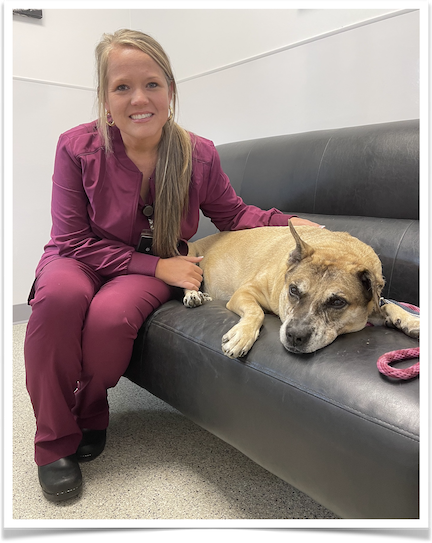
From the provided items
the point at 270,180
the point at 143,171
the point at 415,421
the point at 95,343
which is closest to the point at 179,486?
the point at 95,343

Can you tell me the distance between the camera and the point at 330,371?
3.77 feet

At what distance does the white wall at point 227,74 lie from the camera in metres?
2.36

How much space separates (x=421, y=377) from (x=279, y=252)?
3.09ft

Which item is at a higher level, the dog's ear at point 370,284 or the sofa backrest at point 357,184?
the sofa backrest at point 357,184

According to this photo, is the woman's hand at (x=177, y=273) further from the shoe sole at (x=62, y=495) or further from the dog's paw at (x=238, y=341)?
the shoe sole at (x=62, y=495)

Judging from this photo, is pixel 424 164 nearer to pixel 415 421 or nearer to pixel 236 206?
pixel 415 421

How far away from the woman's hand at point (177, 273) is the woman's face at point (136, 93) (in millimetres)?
529

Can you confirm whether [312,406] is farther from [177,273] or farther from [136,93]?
[136,93]

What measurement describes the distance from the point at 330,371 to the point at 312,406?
0.10 m

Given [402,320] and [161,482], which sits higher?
[402,320]

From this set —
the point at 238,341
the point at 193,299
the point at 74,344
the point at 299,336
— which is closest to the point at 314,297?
the point at 299,336

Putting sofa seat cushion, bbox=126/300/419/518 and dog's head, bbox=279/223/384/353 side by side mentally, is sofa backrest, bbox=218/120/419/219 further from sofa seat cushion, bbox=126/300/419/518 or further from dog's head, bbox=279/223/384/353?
sofa seat cushion, bbox=126/300/419/518

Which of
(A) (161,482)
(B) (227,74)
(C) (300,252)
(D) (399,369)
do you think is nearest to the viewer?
(D) (399,369)

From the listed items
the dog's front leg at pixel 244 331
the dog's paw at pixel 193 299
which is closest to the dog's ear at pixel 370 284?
the dog's front leg at pixel 244 331
